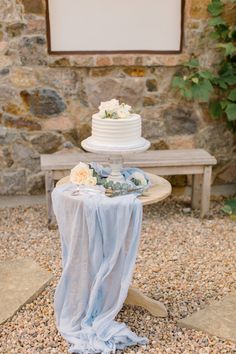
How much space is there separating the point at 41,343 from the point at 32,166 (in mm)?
2040

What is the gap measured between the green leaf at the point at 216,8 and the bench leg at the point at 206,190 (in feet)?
4.08

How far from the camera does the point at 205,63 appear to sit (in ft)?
13.6

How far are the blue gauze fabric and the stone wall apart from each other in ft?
5.96

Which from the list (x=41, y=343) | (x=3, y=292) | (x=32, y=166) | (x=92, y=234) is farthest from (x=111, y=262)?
(x=32, y=166)

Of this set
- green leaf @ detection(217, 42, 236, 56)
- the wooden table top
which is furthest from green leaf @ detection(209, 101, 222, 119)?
the wooden table top

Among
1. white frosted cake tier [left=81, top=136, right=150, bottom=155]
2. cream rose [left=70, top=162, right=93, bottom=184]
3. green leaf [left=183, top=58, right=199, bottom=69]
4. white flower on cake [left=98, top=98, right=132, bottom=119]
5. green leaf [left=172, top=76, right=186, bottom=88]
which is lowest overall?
cream rose [left=70, top=162, right=93, bottom=184]

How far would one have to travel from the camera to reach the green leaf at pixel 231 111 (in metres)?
4.03

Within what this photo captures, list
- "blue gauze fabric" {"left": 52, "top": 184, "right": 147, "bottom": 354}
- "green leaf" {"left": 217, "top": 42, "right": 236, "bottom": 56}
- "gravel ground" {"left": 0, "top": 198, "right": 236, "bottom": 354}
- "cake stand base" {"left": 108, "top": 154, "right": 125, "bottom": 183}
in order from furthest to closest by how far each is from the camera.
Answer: "green leaf" {"left": 217, "top": 42, "right": 236, "bottom": 56}
"cake stand base" {"left": 108, "top": 154, "right": 125, "bottom": 183}
"gravel ground" {"left": 0, "top": 198, "right": 236, "bottom": 354}
"blue gauze fabric" {"left": 52, "top": 184, "right": 147, "bottom": 354}

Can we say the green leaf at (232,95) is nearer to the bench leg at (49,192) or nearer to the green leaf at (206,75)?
the green leaf at (206,75)

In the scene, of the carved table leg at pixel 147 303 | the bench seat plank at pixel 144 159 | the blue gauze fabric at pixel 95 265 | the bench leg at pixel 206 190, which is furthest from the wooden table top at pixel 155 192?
the bench leg at pixel 206 190

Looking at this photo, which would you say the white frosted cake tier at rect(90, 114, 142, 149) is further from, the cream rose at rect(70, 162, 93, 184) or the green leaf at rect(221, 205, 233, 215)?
the green leaf at rect(221, 205, 233, 215)

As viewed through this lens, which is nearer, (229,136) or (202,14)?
(202,14)

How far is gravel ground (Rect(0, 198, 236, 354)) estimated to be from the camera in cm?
238

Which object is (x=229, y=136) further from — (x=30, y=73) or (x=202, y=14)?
(x=30, y=73)
